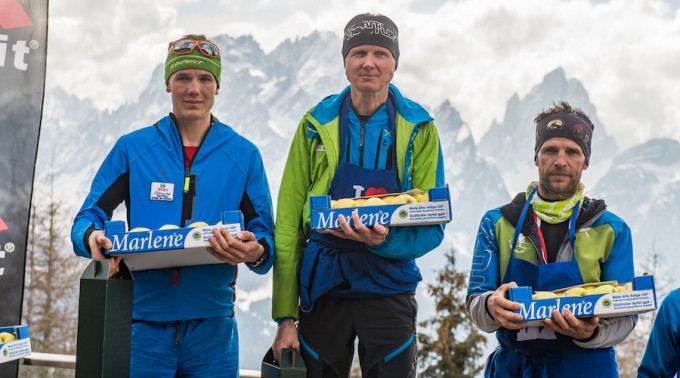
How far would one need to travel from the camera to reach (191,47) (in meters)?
4.07

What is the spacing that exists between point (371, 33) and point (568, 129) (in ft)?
3.44

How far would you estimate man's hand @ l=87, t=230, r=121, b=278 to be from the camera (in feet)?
11.4

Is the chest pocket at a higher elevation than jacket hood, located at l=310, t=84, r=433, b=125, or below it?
below

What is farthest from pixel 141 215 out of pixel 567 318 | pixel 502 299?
pixel 567 318

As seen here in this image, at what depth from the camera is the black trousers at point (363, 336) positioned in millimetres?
3898

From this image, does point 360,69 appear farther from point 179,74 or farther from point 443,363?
point 443,363

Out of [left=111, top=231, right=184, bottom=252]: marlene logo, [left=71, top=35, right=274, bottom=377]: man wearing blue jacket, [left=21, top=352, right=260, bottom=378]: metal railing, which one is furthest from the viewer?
[left=21, top=352, right=260, bottom=378]: metal railing

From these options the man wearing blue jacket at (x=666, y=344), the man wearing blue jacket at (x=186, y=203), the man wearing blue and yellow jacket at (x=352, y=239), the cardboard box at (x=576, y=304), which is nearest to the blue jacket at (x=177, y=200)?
the man wearing blue jacket at (x=186, y=203)

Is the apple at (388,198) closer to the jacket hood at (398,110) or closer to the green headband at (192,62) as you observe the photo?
the jacket hood at (398,110)

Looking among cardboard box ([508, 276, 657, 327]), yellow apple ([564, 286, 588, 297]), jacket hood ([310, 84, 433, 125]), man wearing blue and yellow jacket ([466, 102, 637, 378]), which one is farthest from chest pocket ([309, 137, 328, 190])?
yellow apple ([564, 286, 588, 297])

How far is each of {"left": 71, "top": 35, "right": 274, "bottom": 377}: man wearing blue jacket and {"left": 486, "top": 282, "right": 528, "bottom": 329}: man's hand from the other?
1085 mm

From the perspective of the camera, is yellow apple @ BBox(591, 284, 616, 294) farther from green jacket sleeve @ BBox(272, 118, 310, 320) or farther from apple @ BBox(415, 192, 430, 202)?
green jacket sleeve @ BBox(272, 118, 310, 320)

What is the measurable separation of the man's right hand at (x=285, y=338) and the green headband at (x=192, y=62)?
51.0 inches

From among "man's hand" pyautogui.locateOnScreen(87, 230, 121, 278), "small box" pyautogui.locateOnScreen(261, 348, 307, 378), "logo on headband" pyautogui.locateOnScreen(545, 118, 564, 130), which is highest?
"logo on headband" pyautogui.locateOnScreen(545, 118, 564, 130)
